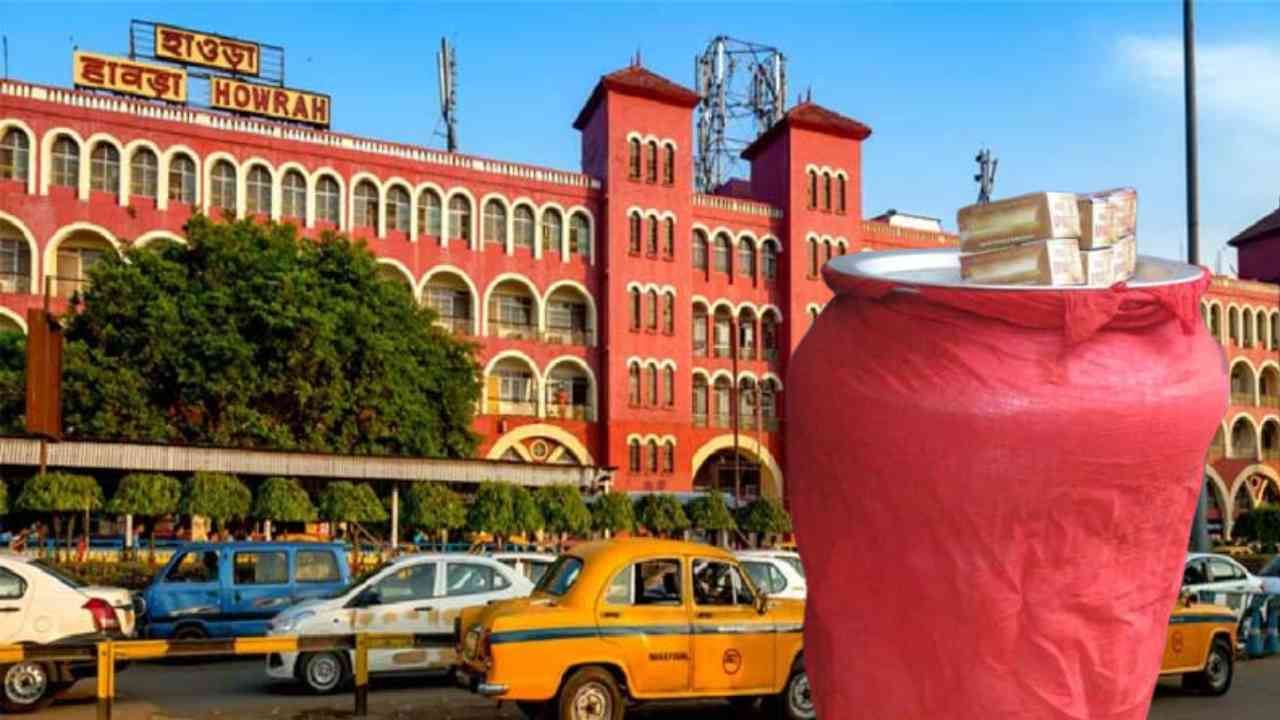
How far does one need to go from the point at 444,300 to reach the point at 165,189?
10.2 metres

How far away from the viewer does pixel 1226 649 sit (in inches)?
517

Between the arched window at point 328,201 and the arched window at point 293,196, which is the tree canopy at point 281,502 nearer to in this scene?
the arched window at point 293,196

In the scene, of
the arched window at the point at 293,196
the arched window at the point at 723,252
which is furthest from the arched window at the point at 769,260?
the arched window at the point at 293,196

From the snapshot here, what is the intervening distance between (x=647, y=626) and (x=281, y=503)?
16.9 m

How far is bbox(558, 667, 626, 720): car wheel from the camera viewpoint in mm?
9422

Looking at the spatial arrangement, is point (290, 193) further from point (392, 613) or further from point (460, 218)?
point (392, 613)

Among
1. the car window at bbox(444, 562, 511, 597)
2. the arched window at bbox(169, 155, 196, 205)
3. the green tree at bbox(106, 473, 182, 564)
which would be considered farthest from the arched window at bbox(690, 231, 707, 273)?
the car window at bbox(444, 562, 511, 597)

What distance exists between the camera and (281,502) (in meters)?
24.8

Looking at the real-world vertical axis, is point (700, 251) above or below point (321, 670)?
above

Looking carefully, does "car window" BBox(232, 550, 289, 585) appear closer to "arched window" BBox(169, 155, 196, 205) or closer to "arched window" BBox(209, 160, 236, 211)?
"arched window" BBox(209, 160, 236, 211)

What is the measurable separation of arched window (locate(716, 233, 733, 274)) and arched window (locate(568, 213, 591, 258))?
584cm

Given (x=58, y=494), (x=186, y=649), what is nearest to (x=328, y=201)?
(x=58, y=494)

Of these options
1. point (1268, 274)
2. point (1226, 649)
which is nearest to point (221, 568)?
point (1226, 649)

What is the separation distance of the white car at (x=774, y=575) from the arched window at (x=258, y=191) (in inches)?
1162
